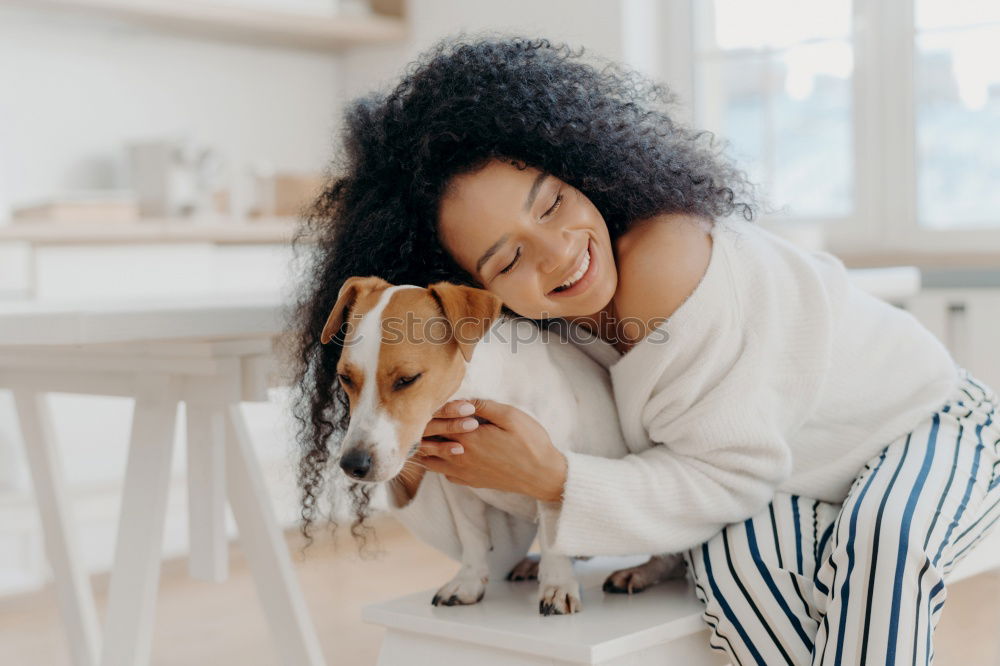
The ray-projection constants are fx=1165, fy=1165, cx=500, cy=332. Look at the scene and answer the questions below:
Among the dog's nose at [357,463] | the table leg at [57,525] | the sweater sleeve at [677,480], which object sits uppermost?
the dog's nose at [357,463]

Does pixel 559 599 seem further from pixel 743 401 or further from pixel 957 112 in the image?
pixel 957 112

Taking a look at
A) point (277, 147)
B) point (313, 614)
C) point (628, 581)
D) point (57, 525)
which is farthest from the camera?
point (277, 147)

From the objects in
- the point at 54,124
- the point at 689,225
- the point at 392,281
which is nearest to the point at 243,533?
the point at 392,281

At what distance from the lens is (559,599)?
117 cm

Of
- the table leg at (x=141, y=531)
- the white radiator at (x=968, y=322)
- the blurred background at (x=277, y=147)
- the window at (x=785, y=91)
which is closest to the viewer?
the table leg at (x=141, y=531)

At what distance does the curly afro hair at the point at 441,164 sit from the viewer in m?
1.25

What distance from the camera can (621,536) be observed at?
1187 millimetres

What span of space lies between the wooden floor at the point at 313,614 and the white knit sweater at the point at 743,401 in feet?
2.69

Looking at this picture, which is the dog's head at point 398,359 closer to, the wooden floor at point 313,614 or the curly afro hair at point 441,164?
the curly afro hair at point 441,164

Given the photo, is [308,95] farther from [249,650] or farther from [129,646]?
[129,646]

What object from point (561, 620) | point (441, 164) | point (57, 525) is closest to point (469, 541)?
point (561, 620)

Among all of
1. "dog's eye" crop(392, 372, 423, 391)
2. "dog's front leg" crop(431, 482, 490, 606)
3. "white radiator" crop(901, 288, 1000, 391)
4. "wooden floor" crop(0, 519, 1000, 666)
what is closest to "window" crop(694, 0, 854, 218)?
"white radiator" crop(901, 288, 1000, 391)

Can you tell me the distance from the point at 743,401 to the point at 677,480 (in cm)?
11

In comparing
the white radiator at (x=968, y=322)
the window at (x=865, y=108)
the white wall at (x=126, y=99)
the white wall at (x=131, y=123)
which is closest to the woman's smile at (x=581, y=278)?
the white wall at (x=131, y=123)
